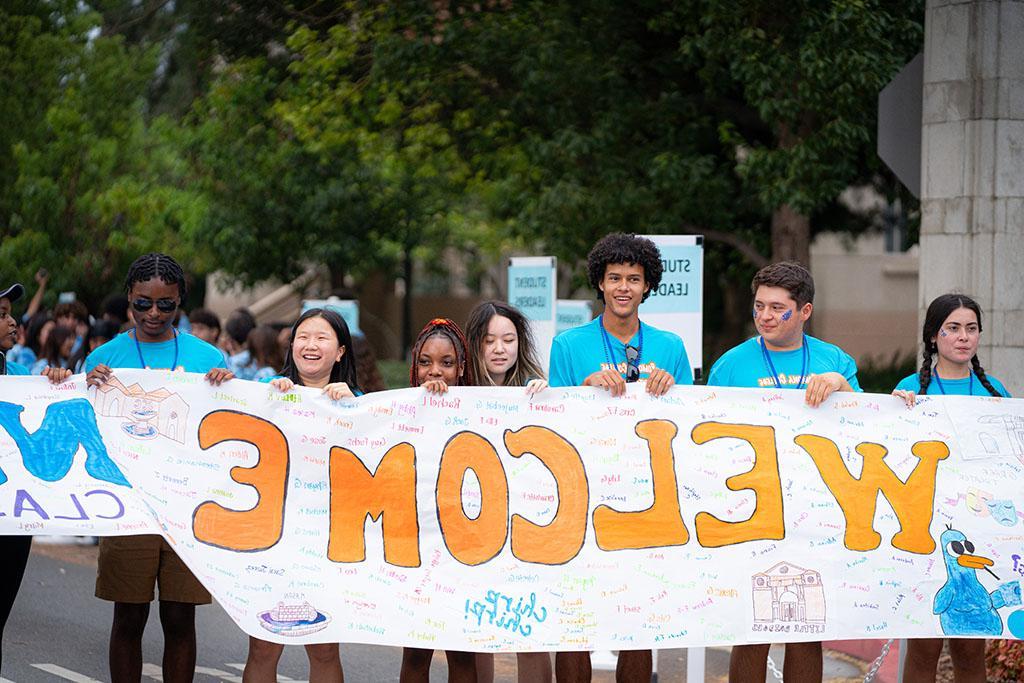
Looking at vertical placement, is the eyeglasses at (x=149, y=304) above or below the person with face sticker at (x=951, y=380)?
above

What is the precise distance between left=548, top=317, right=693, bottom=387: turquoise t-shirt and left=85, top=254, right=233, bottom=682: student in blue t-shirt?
4.32 feet

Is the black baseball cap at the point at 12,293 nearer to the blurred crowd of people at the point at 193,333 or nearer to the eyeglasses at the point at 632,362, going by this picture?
the eyeglasses at the point at 632,362

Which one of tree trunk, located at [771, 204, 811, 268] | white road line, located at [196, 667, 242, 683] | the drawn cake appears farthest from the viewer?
tree trunk, located at [771, 204, 811, 268]

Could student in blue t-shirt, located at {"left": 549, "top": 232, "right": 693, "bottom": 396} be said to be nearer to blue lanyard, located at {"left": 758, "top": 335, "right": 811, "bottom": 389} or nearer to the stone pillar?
blue lanyard, located at {"left": 758, "top": 335, "right": 811, "bottom": 389}

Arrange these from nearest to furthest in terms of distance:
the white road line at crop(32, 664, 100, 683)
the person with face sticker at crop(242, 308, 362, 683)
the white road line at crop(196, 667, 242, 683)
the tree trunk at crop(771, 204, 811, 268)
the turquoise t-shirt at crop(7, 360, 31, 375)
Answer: the person with face sticker at crop(242, 308, 362, 683) → the turquoise t-shirt at crop(7, 360, 31, 375) → the white road line at crop(32, 664, 100, 683) → the white road line at crop(196, 667, 242, 683) → the tree trunk at crop(771, 204, 811, 268)

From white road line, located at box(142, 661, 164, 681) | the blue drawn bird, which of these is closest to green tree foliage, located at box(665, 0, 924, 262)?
the blue drawn bird

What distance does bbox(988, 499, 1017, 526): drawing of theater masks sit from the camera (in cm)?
550

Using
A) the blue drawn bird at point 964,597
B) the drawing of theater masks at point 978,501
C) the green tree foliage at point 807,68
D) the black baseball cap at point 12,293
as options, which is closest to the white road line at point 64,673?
the black baseball cap at point 12,293

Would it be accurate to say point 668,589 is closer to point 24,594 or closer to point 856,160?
point 24,594

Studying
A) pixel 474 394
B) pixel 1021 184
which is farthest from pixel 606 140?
pixel 474 394

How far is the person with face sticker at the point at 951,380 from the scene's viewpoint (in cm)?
558

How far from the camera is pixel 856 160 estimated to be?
1120 centimetres

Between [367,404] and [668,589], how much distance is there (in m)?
1.37

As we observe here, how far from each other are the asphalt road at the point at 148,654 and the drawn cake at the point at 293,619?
1957 millimetres
